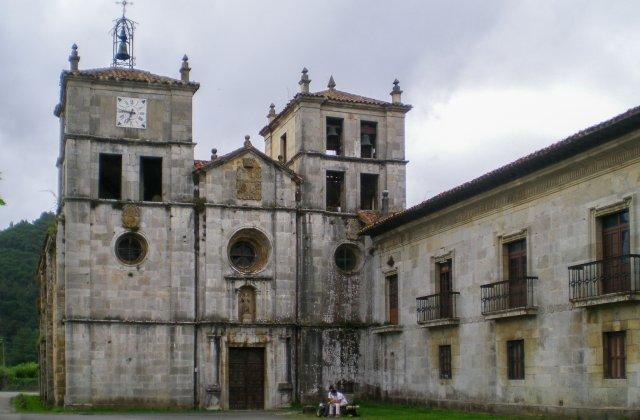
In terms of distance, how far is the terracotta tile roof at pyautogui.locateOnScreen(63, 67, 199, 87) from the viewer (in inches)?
1492

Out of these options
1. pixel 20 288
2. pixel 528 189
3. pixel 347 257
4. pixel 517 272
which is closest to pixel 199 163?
pixel 347 257

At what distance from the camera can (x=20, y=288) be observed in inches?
3305

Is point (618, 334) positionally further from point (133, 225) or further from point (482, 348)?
point (133, 225)

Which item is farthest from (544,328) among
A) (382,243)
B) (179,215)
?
(179,215)

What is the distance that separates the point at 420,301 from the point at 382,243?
4632 mm

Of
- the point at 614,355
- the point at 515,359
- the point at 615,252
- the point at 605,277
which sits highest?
the point at 615,252

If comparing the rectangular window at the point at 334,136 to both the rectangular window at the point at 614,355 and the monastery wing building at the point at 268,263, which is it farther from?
the rectangular window at the point at 614,355

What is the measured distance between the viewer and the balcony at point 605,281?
23.9 metres

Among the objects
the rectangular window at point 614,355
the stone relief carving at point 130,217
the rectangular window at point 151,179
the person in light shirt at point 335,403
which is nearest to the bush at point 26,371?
the rectangular window at point 151,179

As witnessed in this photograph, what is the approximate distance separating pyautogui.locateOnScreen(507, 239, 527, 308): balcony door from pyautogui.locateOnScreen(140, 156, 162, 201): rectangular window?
14582mm

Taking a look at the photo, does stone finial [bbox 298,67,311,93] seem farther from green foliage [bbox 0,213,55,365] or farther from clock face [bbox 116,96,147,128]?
green foliage [bbox 0,213,55,365]

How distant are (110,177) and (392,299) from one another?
40.1ft

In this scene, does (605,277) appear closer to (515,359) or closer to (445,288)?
(515,359)

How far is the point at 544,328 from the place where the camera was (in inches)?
1105
